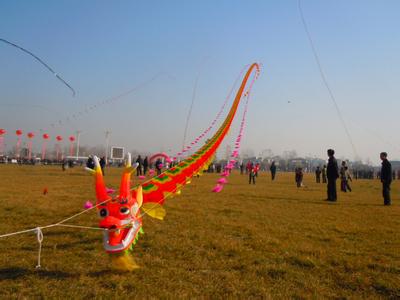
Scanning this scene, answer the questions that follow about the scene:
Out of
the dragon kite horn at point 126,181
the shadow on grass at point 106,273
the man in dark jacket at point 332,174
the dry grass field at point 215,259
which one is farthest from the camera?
the man in dark jacket at point 332,174

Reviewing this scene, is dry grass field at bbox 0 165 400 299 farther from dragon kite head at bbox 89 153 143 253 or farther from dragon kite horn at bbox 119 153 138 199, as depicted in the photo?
dragon kite horn at bbox 119 153 138 199

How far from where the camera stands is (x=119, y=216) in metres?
4.88

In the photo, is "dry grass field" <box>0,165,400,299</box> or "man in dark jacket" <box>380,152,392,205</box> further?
"man in dark jacket" <box>380,152,392,205</box>

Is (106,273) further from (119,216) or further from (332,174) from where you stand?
(332,174)

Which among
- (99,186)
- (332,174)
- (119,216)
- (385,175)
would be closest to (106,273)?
(119,216)

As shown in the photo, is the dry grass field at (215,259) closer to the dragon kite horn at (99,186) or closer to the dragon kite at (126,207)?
the dragon kite at (126,207)

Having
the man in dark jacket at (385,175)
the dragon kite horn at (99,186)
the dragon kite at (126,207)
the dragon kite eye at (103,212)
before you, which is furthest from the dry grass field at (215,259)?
the man in dark jacket at (385,175)

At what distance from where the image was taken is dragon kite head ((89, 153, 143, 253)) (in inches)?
Answer: 185

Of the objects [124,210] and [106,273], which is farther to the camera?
[106,273]

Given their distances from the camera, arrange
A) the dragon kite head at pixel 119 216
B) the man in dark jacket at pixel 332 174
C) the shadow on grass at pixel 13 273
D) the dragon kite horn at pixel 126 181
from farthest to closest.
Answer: the man in dark jacket at pixel 332 174, the dragon kite horn at pixel 126 181, the shadow on grass at pixel 13 273, the dragon kite head at pixel 119 216

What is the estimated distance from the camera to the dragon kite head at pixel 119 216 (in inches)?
185

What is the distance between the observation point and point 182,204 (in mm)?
11844

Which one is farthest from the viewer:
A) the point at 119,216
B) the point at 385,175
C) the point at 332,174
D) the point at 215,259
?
the point at 332,174

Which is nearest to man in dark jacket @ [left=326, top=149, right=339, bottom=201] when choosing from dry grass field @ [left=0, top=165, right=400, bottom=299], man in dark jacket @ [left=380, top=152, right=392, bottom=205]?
man in dark jacket @ [left=380, top=152, right=392, bottom=205]
